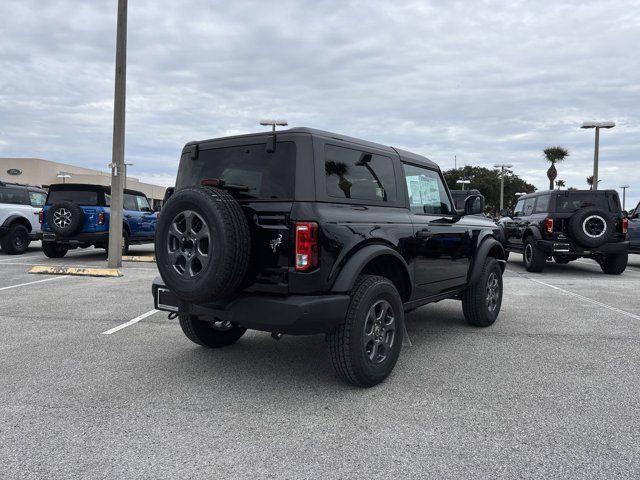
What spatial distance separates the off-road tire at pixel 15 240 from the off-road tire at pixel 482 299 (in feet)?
41.3

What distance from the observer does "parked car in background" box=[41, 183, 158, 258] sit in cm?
1168

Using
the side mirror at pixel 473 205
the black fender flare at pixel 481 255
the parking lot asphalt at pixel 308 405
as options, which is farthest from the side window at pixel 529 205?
the side mirror at pixel 473 205

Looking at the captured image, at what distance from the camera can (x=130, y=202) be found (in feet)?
46.1

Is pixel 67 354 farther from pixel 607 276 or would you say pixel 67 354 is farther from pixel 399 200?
pixel 607 276

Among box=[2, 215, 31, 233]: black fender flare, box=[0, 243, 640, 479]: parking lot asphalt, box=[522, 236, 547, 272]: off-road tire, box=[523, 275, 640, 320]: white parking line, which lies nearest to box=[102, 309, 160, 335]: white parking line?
box=[0, 243, 640, 479]: parking lot asphalt

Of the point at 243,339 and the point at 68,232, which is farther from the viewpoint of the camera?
the point at 68,232

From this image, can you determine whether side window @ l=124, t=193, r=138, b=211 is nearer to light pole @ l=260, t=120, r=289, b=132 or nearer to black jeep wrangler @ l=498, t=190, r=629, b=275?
light pole @ l=260, t=120, r=289, b=132

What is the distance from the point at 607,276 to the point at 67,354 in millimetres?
11117

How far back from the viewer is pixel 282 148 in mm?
3639

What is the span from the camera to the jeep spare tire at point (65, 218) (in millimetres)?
11586

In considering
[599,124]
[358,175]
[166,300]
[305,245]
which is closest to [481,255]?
[358,175]

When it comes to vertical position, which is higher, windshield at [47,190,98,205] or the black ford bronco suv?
windshield at [47,190,98,205]

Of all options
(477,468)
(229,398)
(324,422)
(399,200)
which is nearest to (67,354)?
(229,398)

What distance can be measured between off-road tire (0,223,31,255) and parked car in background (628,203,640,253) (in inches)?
632
